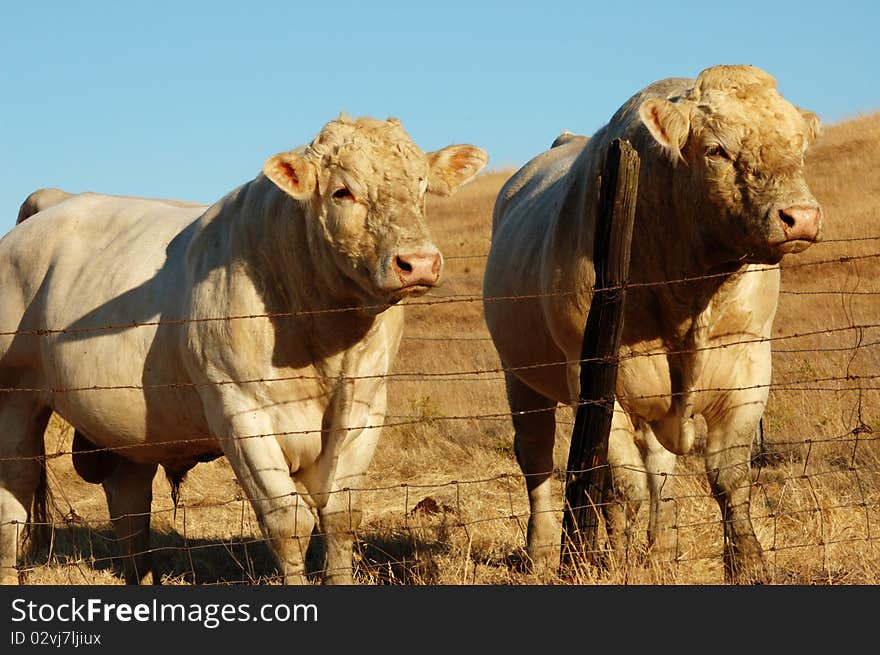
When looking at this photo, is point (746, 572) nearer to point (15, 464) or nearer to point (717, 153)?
point (717, 153)

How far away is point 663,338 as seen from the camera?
5961mm

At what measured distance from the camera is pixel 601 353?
5.55 metres

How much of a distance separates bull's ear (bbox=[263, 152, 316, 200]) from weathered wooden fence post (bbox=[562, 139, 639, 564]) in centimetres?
130

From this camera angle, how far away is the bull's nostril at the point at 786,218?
515 centimetres

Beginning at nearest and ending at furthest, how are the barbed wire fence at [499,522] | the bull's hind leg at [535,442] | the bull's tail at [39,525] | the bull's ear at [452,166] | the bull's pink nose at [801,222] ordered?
the bull's pink nose at [801,222], the barbed wire fence at [499,522], the bull's ear at [452,166], the bull's tail at [39,525], the bull's hind leg at [535,442]

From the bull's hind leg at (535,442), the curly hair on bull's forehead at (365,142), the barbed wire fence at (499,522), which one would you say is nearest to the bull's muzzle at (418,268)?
the barbed wire fence at (499,522)

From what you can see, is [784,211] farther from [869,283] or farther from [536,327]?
[869,283]

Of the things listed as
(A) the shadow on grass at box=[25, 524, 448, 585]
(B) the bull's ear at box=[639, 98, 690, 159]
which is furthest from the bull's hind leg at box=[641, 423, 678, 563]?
(B) the bull's ear at box=[639, 98, 690, 159]

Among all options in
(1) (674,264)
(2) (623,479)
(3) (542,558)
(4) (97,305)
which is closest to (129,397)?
(4) (97,305)

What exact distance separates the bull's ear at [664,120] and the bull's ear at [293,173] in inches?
58.9

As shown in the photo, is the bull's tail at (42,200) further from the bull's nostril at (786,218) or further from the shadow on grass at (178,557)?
the bull's nostril at (786,218)

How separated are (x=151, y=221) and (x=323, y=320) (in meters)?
1.72

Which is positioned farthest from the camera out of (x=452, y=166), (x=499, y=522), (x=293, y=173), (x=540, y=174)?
(x=540, y=174)

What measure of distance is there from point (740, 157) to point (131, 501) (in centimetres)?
410
